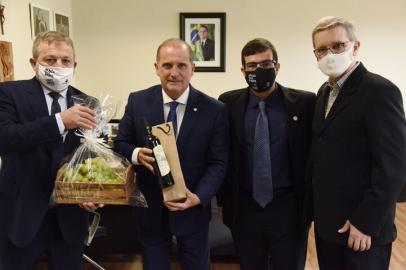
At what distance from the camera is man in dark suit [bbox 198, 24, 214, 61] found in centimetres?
378

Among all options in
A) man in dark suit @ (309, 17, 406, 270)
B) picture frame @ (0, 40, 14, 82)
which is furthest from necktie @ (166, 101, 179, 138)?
picture frame @ (0, 40, 14, 82)

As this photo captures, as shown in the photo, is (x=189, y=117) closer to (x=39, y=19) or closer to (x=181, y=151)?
(x=181, y=151)

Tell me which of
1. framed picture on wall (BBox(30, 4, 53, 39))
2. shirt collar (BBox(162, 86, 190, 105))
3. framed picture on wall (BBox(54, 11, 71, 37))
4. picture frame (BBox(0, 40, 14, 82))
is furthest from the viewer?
framed picture on wall (BBox(54, 11, 71, 37))

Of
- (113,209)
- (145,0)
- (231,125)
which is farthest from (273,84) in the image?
(145,0)

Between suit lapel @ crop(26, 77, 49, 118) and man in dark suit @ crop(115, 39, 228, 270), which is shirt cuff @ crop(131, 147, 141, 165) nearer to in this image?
man in dark suit @ crop(115, 39, 228, 270)

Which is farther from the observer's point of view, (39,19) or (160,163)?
(39,19)

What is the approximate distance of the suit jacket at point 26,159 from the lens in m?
1.34

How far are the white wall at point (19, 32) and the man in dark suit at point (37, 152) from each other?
141cm

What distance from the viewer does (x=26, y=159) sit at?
1430mm

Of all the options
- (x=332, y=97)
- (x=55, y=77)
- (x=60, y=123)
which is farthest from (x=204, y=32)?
(x=60, y=123)

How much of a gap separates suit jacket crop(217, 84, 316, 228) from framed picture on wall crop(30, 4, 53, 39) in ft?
6.66

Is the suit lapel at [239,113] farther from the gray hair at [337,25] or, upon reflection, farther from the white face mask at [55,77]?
the white face mask at [55,77]

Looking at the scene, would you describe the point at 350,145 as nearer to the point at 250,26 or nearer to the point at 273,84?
the point at 273,84

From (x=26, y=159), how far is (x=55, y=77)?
346 mm
